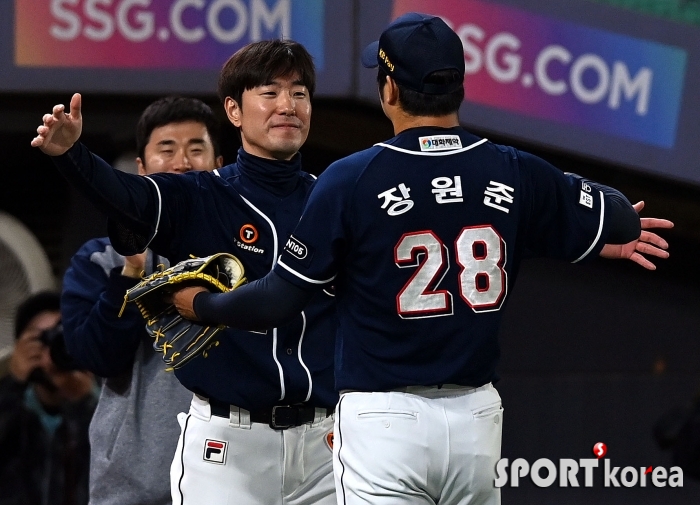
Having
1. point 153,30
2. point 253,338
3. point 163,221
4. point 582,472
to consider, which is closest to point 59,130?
point 163,221

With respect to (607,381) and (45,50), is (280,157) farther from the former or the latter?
(607,381)

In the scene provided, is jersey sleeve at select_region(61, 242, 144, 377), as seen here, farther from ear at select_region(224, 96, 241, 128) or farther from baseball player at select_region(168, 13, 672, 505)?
baseball player at select_region(168, 13, 672, 505)

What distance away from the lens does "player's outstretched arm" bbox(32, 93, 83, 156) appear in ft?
7.48

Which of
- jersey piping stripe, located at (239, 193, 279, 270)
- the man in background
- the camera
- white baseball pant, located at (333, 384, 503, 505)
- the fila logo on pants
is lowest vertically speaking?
the man in background

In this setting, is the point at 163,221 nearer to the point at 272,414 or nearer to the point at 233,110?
the point at 233,110

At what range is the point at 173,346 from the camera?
8.18ft

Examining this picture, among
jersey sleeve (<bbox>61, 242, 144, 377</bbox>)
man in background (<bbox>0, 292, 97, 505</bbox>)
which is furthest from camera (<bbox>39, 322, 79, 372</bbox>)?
jersey sleeve (<bbox>61, 242, 144, 377</bbox>)

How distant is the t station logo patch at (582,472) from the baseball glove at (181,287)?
2673mm

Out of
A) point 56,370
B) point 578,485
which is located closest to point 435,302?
point 56,370

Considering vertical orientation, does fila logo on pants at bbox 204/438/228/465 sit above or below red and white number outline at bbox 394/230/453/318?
below

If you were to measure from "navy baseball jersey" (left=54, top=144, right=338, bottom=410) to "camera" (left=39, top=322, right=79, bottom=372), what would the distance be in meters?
1.30

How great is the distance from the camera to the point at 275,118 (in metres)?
2.70

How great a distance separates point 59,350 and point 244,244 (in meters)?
1.49

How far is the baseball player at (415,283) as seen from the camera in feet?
7.14
